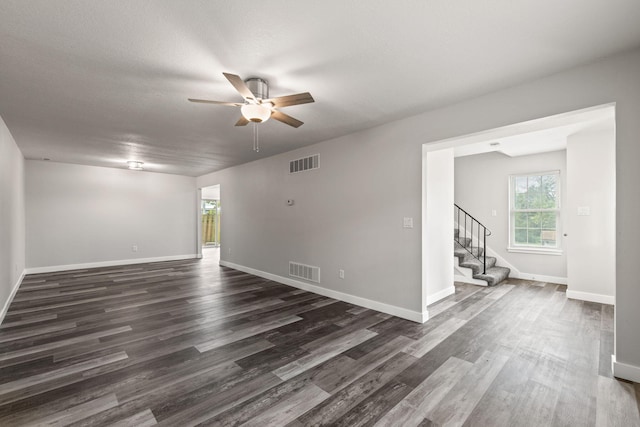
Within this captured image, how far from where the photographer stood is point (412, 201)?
3648 mm

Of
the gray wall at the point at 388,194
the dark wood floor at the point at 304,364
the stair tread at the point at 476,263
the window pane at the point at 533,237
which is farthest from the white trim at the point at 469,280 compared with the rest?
the gray wall at the point at 388,194

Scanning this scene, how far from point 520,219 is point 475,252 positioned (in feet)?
3.70

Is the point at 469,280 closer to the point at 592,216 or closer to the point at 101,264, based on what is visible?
the point at 592,216

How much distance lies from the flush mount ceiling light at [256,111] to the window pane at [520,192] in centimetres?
587

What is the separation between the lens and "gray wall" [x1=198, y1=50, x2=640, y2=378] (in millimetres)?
2291

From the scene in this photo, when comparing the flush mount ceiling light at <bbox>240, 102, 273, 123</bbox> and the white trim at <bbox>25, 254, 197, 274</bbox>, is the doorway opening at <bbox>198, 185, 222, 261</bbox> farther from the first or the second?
the flush mount ceiling light at <bbox>240, 102, 273, 123</bbox>

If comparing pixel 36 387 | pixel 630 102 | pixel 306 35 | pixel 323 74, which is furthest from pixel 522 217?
pixel 36 387

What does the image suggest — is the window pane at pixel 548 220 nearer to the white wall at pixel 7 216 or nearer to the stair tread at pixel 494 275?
the stair tread at pixel 494 275

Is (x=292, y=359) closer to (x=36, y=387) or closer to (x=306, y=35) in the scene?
(x=36, y=387)

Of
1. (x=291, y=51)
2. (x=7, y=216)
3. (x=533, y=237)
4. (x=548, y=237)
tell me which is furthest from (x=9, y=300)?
(x=548, y=237)

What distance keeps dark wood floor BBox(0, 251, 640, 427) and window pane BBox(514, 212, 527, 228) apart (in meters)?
2.07

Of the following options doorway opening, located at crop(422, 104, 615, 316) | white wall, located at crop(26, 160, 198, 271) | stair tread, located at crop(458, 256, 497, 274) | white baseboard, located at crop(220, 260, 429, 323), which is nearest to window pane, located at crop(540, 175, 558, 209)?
doorway opening, located at crop(422, 104, 615, 316)

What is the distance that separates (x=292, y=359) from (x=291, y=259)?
2.91m

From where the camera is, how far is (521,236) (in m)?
6.09
